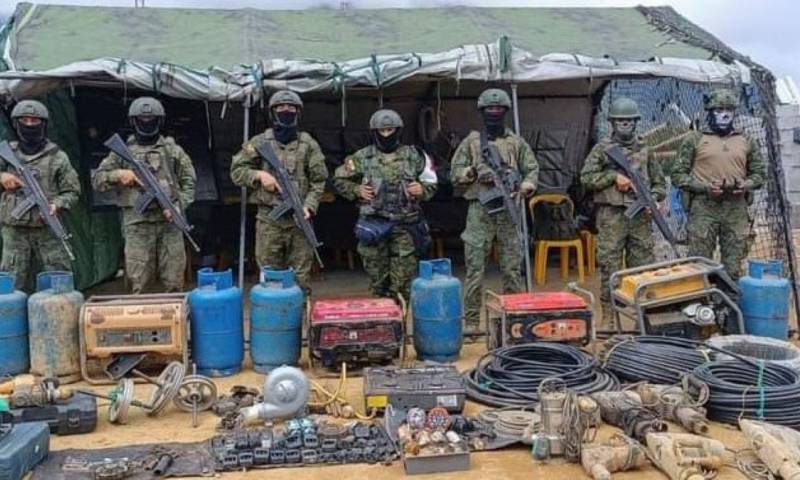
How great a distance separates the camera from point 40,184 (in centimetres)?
658

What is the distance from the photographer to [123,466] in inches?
171

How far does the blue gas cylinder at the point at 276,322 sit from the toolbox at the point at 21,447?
1734 millimetres

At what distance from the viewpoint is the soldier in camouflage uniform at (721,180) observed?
693 cm

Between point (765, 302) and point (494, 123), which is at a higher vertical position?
point (494, 123)

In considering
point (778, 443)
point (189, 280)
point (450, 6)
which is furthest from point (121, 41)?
point (778, 443)

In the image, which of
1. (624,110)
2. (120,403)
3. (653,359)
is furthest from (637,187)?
(120,403)

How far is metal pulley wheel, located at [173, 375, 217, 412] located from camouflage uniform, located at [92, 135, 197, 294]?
167 centimetres

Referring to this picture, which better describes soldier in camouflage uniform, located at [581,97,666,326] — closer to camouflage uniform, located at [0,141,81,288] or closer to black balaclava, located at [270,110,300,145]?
black balaclava, located at [270,110,300,145]

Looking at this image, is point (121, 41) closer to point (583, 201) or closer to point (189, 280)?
point (189, 280)

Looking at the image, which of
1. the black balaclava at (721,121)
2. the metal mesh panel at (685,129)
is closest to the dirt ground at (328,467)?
the black balaclava at (721,121)

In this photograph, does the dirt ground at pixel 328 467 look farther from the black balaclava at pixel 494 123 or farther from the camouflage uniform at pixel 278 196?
the black balaclava at pixel 494 123

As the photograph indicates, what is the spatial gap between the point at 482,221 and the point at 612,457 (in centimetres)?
295

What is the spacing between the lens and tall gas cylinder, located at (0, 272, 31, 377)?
585cm

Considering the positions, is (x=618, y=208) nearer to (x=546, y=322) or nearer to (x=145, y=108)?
(x=546, y=322)
